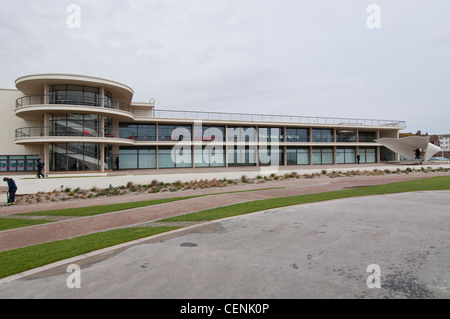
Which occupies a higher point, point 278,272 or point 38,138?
point 38,138

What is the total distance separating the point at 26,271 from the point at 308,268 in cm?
515

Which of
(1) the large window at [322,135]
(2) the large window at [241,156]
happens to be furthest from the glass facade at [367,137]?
(2) the large window at [241,156]

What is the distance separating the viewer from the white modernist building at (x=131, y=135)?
2481 centimetres

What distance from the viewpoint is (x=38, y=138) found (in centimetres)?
2380

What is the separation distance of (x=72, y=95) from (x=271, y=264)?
1045 inches

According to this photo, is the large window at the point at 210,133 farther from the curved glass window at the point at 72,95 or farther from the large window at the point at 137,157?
the curved glass window at the point at 72,95

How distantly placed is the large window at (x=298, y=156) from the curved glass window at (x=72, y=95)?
28.8 metres

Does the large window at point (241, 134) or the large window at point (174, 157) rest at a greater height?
the large window at point (241, 134)

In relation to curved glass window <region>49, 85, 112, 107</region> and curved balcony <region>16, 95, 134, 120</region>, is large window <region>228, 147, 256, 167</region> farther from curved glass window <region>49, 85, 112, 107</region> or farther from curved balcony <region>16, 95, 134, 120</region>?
curved glass window <region>49, 85, 112, 107</region>

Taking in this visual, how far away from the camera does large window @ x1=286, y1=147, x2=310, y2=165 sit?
42.5 m
